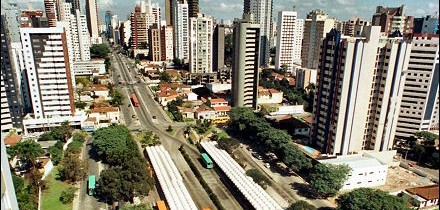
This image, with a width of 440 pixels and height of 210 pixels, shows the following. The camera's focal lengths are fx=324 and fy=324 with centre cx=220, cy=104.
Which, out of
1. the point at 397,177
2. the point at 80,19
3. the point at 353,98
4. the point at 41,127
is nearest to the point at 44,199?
the point at 41,127

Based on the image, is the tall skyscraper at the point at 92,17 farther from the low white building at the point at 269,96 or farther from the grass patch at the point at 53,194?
the grass patch at the point at 53,194

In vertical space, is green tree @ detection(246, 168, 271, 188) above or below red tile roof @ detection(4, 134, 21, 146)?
below

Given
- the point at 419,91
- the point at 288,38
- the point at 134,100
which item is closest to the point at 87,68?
the point at 134,100

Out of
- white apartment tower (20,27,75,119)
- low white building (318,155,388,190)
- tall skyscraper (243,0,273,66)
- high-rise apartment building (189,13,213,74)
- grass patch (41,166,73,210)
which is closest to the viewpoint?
grass patch (41,166,73,210)

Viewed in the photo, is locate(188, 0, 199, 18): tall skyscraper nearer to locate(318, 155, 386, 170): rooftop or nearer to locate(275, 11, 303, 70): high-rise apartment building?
locate(275, 11, 303, 70): high-rise apartment building

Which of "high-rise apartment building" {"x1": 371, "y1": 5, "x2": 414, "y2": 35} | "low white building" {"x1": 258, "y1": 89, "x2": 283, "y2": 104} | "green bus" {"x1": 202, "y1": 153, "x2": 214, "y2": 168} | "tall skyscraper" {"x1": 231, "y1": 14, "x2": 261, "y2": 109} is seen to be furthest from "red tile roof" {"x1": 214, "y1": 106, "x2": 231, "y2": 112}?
"high-rise apartment building" {"x1": 371, "y1": 5, "x2": 414, "y2": 35}

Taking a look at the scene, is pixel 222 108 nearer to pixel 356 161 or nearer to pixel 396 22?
pixel 356 161

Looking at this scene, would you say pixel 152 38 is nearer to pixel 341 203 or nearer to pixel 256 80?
pixel 256 80
